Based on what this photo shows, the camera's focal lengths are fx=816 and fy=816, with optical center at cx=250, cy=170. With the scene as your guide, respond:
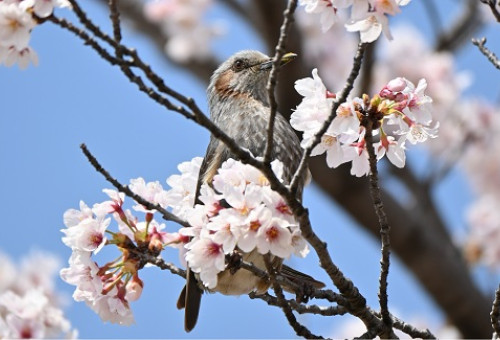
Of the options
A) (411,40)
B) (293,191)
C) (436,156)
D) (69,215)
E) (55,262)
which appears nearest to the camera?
(293,191)

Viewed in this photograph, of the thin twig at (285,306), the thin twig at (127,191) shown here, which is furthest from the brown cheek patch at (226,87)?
the thin twig at (285,306)

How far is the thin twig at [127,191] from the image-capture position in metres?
2.07

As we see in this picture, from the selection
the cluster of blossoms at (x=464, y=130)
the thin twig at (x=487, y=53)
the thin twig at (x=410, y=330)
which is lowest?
the thin twig at (x=410, y=330)

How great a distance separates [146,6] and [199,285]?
577cm

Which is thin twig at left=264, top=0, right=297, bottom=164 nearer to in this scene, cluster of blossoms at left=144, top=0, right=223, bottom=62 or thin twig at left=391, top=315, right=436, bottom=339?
thin twig at left=391, top=315, right=436, bottom=339

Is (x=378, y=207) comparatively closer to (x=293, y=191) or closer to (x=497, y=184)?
(x=293, y=191)

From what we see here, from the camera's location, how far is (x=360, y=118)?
2.04 meters

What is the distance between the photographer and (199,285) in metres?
2.84

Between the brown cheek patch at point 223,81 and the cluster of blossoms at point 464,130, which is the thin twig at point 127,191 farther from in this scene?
the cluster of blossoms at point 464,130

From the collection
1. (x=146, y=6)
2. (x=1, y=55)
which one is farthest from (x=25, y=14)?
(x=146, y=6)

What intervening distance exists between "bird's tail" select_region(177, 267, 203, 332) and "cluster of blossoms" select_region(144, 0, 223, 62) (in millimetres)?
4932

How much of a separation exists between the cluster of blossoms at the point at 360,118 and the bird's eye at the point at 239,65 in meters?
1.90

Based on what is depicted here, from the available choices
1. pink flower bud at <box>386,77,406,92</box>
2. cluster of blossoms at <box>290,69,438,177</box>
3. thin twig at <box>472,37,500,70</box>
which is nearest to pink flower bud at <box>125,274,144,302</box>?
cluster of blossoms at <box>290,69,438,177</box>

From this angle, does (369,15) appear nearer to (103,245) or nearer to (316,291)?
(316,291)
